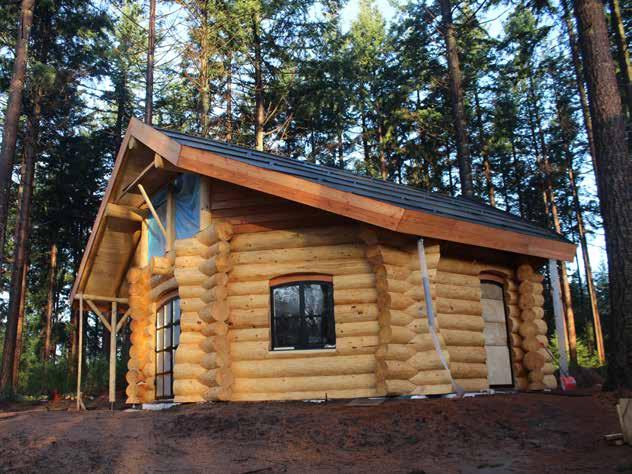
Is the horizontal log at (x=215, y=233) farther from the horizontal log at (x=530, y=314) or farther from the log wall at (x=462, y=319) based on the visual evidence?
the horizontal log at (x=530, y=314)

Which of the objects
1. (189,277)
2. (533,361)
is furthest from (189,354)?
(533,361)

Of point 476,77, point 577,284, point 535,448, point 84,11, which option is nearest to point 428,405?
point 535,448

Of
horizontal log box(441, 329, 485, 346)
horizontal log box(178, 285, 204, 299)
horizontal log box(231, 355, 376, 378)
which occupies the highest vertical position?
horizontal log box(178, 285, 204, 299)

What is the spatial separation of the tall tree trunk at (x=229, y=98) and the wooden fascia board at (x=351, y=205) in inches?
A: 595

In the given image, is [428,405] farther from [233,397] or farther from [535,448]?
[233,397]

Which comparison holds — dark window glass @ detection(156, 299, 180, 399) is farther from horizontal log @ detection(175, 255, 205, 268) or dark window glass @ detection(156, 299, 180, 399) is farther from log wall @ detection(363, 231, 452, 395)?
log wall @ detection(363, 231, 452, 395)

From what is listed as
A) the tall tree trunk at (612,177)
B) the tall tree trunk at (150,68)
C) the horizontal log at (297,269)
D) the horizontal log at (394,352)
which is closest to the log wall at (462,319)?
the horizontal log at (394,352)

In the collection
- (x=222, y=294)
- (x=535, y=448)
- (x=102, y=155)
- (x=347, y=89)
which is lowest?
(x=535, y=448)

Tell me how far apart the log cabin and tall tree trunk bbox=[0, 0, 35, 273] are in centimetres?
586

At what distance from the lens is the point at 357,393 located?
32.2 ft

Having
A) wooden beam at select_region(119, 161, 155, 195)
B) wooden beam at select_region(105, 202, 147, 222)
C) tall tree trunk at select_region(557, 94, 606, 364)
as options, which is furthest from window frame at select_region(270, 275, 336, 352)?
tall tree trunk at select_region(557, 94, 606, 364)

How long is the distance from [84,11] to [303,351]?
1777 centimetres

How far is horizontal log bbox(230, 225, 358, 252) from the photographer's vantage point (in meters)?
10.4

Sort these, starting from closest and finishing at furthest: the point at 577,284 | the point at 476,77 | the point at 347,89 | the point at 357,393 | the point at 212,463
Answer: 1. the point at 212,463
2. the point at 357,393
3. the point at 347,89
4. the point at 476,77
5. the point at 577,284
